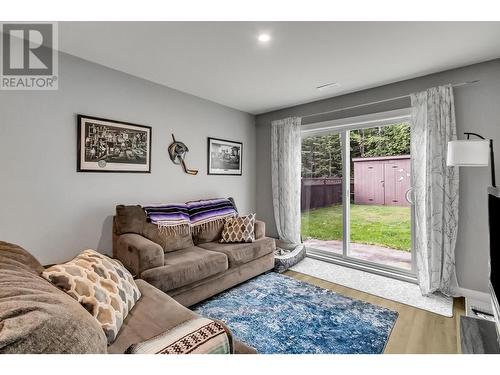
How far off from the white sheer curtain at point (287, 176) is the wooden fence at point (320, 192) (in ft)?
0.86

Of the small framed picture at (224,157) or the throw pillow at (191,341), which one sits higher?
the small framed picture at (224,157)

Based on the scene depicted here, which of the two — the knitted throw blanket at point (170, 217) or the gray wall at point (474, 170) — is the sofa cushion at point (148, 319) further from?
the gray wall at point (474, 170)

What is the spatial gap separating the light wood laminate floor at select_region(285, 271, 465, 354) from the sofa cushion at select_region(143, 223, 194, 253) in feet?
6.29

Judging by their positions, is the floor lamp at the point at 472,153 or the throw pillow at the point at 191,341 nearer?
the throw pillow at the point at 191,341

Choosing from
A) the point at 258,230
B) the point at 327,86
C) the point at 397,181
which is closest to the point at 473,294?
the point at 397,181

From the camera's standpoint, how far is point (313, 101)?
3.86 m

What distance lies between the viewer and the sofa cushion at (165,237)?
267cm

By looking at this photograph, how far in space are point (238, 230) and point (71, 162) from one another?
196 cm

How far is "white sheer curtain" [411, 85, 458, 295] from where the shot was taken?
8.66 ft

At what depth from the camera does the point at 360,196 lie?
3596 mm

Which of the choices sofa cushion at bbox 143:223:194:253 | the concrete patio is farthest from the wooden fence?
sofa cushion at bbox 143:223:194:253

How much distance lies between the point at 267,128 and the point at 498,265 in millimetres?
3701

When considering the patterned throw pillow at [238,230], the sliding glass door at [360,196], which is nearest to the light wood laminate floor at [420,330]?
the sliding glass door at [360,196]

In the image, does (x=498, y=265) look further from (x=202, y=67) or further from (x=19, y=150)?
(x=19, y=150)
